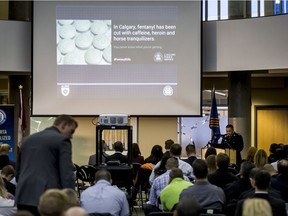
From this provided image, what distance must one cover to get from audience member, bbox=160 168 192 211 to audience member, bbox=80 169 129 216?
0.45m

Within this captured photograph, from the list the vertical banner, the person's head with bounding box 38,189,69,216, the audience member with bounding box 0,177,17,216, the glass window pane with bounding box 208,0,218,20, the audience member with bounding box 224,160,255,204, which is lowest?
the audience member with bounding box 0,177,17,216

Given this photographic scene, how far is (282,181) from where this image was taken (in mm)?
8273

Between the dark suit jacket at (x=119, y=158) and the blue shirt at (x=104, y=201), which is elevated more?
the dark suit jacket at (x=119, y=158)

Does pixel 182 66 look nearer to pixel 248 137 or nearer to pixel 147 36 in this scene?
pixel 147 36

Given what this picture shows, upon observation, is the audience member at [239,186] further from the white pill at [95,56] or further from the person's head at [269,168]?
→ the white pill at [95,56]

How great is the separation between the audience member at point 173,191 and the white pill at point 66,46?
8.00m

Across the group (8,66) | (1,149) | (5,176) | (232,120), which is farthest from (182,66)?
(5,176)

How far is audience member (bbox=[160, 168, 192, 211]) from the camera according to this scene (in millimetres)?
7746

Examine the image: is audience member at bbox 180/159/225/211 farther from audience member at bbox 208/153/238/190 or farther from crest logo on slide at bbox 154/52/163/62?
crest logo on slide at bbox 154/52/163/62

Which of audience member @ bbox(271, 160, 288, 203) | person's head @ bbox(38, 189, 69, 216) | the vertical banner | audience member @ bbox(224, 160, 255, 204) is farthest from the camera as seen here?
the vertical banner

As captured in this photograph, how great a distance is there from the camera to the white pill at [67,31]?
1541cm

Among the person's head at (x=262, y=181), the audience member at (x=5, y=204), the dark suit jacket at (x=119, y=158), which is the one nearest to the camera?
the person's head at (x=262, y=181)

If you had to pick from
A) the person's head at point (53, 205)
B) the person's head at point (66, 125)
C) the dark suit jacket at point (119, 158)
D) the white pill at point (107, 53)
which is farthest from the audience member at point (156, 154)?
the person's head at point (53, 205)

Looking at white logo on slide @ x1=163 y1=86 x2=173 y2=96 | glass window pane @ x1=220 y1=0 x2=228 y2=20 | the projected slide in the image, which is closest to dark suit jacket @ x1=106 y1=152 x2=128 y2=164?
the projected slide
